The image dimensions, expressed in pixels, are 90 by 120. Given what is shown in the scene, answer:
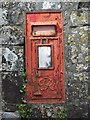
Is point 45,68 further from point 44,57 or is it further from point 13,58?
point 13,58

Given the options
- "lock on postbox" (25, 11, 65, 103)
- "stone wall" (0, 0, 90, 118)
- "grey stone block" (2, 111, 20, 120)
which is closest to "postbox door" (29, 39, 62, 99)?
"lock on postbox" (25, 11, 65, 103)

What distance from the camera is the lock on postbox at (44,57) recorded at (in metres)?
5.80

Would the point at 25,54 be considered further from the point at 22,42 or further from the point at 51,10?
the point at 51,10

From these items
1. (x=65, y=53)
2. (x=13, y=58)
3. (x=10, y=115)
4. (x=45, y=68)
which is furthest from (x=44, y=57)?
(x=10, y=115)

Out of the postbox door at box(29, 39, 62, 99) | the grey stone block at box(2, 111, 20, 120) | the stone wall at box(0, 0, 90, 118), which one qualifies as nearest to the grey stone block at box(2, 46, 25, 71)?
the stone wall at box(0, 0, 90, 118)

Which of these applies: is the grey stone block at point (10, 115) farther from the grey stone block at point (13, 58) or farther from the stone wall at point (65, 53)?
the grey stone block at point (13, 58)

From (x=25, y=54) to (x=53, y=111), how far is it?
36.9 inches

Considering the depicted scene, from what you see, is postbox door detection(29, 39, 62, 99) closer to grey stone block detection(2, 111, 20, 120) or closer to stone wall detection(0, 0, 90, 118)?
stone wall detection(0, 0, 90, 118)

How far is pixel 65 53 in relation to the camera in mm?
5797

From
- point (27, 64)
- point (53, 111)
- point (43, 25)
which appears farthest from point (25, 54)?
point (53, 111)

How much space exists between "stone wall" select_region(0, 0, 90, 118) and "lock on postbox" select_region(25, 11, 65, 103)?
8 centimetres

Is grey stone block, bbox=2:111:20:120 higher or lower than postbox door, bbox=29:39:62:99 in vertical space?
lower

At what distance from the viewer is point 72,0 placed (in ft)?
19.0

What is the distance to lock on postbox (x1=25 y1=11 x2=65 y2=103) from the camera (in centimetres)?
580
